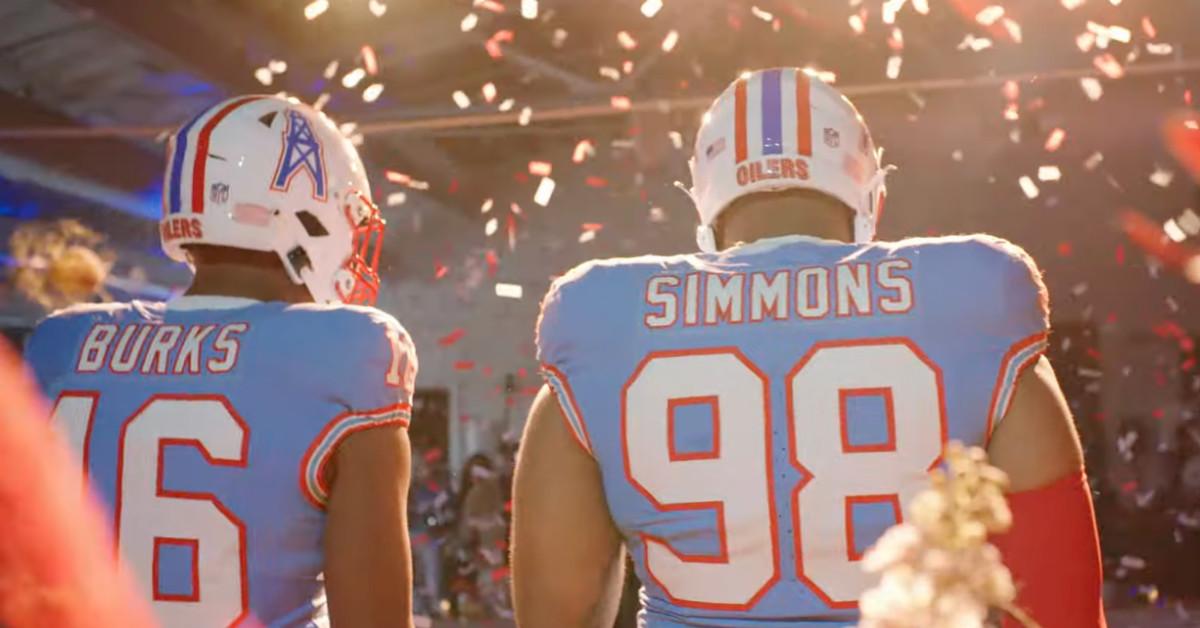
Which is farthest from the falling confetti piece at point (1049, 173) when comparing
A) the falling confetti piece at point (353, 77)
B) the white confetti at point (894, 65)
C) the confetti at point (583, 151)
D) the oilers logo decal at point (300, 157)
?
the oilers logo decal at point (300, 157)

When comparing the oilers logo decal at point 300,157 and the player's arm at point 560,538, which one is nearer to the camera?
the player's arm at point 560,538

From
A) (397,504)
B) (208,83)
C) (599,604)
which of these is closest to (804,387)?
(599,604)

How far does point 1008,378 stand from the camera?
198 centimetres

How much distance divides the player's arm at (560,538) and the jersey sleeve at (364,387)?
360mm

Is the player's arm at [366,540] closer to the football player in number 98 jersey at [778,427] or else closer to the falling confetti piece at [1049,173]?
the football player in number 98 jersey at [778,427]

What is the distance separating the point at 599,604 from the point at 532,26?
9912mm

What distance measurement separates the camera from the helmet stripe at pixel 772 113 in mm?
2445

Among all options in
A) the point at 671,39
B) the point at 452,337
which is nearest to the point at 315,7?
the point at 671,39

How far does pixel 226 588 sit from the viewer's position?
7.58 feet

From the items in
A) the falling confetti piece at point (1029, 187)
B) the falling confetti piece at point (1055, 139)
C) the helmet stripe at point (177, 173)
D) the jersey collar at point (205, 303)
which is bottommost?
the jersey collar at point (205, 303)

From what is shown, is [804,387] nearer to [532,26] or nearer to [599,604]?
[599,604]

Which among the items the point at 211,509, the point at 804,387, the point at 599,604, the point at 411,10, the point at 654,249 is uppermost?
the point at 411,10

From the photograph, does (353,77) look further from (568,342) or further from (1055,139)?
(568,342)

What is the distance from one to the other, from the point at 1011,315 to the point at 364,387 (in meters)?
1.25
